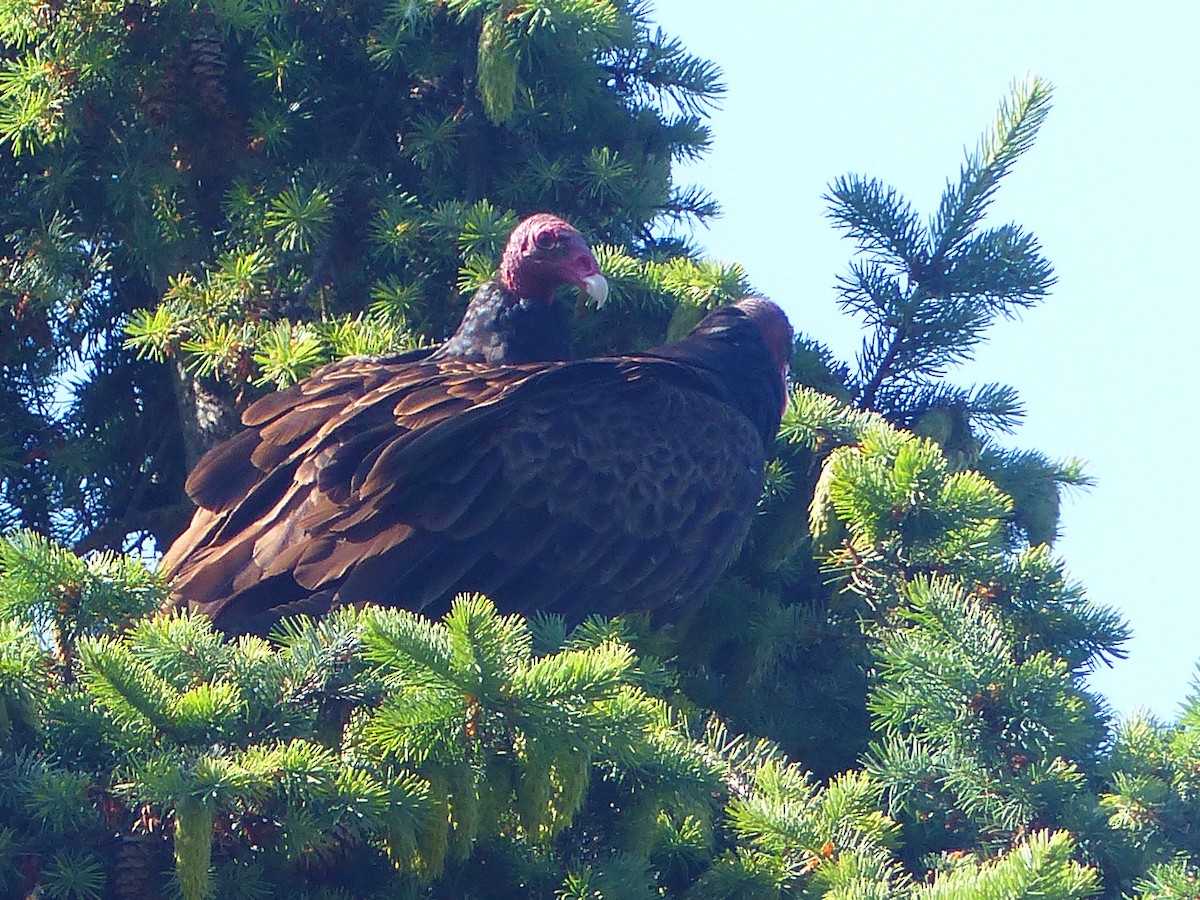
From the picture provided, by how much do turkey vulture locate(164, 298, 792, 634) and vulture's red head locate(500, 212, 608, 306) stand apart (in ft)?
0.96

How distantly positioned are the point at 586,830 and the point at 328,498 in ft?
3.82

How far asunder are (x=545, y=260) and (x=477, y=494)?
880 millimetres

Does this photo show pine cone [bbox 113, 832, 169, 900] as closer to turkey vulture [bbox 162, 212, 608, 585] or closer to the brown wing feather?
the brown wing feather

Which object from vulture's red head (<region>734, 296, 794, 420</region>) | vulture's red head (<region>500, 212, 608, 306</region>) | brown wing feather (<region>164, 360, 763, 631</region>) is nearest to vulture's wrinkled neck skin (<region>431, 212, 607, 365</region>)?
vulture's red head (<region>500, 212, 608, 306</region>)

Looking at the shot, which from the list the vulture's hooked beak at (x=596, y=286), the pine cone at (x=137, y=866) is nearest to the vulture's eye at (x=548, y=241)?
the vulture's hooked beak at (x=596, y=286)

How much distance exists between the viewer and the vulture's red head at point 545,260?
4078mm

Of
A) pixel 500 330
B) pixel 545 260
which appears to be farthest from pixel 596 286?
pixel 500 330

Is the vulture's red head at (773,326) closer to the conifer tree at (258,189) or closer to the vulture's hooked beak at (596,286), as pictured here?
the conifer tree at (258,189)

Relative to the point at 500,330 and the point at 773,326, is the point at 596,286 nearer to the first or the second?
the point at 500,330

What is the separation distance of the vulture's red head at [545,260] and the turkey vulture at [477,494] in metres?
0.29

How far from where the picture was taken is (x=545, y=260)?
161 inches

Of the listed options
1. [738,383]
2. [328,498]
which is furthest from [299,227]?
[738,383]

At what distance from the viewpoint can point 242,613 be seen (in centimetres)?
329

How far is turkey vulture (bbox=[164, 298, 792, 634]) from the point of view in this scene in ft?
10.9
